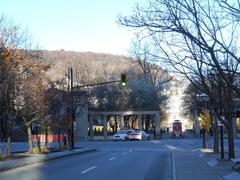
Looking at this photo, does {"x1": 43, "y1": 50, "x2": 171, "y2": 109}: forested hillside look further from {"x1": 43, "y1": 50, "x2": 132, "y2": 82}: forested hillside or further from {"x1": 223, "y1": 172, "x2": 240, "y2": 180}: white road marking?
{"x1": 223, "y1": 172, "x2": 240, "y2": 180}: white road marking

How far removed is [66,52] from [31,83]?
55.9 meters

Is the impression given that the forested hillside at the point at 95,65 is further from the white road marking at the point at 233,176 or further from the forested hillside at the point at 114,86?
the white road marking at the point at 233,176

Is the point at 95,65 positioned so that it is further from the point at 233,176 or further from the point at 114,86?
the point at 233,176

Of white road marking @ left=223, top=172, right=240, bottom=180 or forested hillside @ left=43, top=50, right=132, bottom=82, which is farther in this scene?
forested hillside @ left=43, top=50, right=132, bottom=82

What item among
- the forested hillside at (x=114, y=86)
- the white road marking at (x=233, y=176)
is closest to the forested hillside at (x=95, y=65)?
the forested hillside at (x=114, y=86)

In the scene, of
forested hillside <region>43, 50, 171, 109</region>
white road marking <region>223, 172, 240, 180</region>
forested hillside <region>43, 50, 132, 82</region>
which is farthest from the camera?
forested hillside <region>43, 50, 171, 109</region>

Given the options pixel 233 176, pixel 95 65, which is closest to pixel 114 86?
pixel 95 65

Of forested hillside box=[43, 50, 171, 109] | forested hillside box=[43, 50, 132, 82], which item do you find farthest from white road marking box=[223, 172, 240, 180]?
forested hillside box=[43, 50, 171, 109]

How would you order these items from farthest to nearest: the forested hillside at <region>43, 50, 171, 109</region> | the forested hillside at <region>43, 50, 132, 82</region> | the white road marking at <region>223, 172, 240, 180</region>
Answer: the forested hillside at <region>43, 50, 171, 109</region> < the forested hillside at <region>43, 50, 132, 82</region> < the white road marking at <region>223, 172, 240, 180</region>

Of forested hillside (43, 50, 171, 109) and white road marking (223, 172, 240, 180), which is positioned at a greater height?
forested hillside (43, 50, 171, 109)

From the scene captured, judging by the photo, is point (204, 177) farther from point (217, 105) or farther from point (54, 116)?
point (54, 116)

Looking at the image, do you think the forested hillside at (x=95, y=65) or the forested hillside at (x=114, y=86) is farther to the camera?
the forested hillside at (x=114, y=86)

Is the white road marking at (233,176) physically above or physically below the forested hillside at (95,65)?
below

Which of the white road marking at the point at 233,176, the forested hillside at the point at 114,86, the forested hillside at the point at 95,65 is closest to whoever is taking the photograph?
the white road marking at the point at 233,176
